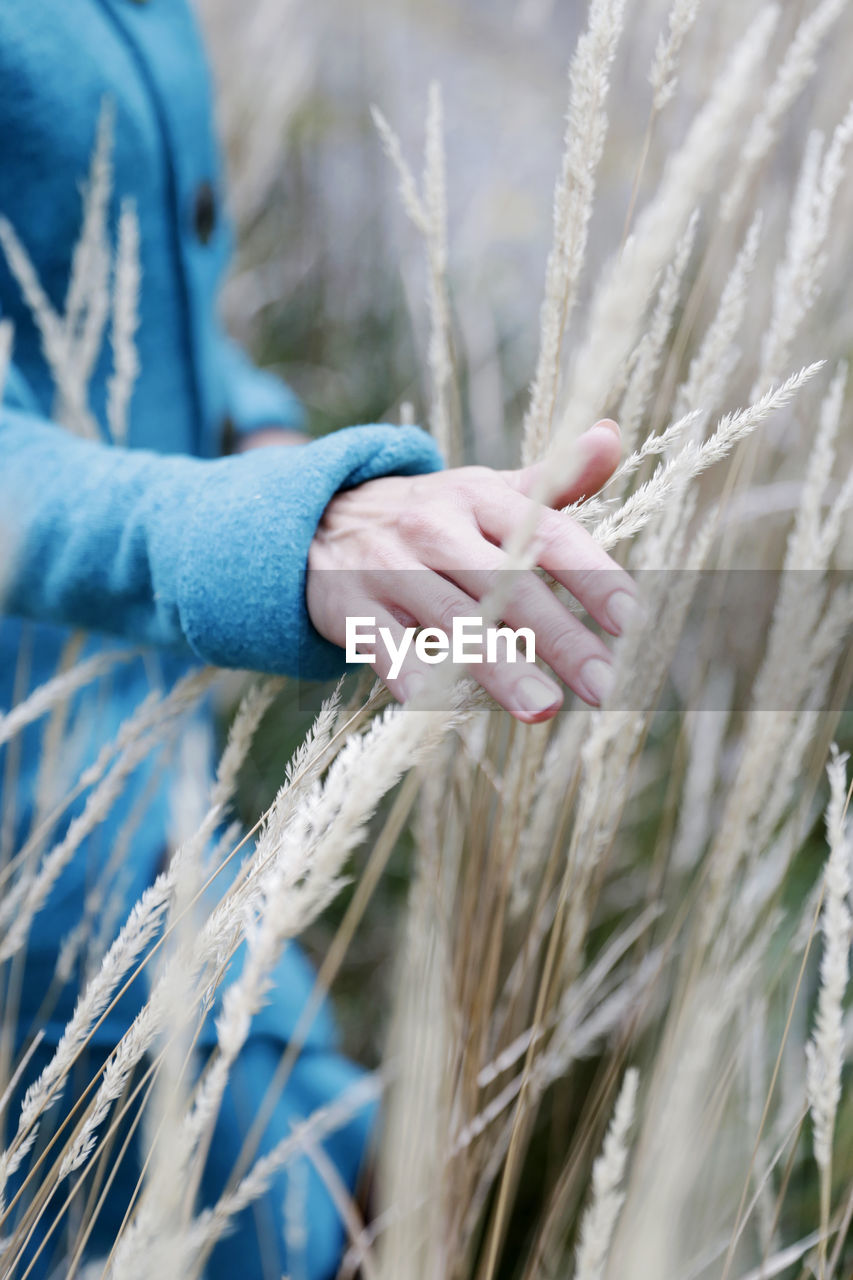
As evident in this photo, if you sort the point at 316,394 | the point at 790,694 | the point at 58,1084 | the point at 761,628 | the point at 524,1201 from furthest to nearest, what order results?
the point at 316,394
the point at 761,628
the point at 524,1201
the point at 790,694
the point at 58,1084

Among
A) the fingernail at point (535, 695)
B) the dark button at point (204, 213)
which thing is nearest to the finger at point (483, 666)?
the fingernail at point (535, 695)

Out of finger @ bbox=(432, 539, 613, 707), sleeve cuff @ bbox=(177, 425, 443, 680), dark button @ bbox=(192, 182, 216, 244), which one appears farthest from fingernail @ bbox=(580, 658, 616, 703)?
dark button @ bbox=(192, 182, 216, 244)

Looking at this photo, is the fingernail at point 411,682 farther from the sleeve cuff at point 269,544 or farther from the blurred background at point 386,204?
the blurred background at point 386,204

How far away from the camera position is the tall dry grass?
0.27 meters

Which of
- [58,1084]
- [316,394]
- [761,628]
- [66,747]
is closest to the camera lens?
[58,1084]

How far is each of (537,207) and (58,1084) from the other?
4.73 feet

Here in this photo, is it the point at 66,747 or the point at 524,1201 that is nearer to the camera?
the point at 66,747

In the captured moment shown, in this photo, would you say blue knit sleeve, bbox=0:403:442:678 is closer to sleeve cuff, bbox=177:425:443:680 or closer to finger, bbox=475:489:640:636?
sleeve cuff, bbox=177:425:443:680

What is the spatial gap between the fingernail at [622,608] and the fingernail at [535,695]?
0.04 m

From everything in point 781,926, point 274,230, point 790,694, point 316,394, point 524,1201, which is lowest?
point 524,1201

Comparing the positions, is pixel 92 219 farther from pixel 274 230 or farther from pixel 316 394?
pixel 274 230

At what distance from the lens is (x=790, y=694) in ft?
1.44

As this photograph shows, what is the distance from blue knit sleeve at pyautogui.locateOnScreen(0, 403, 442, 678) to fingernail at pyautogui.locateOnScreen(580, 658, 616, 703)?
129mm

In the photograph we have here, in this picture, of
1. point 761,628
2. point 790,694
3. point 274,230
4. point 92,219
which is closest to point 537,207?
point 274,230
